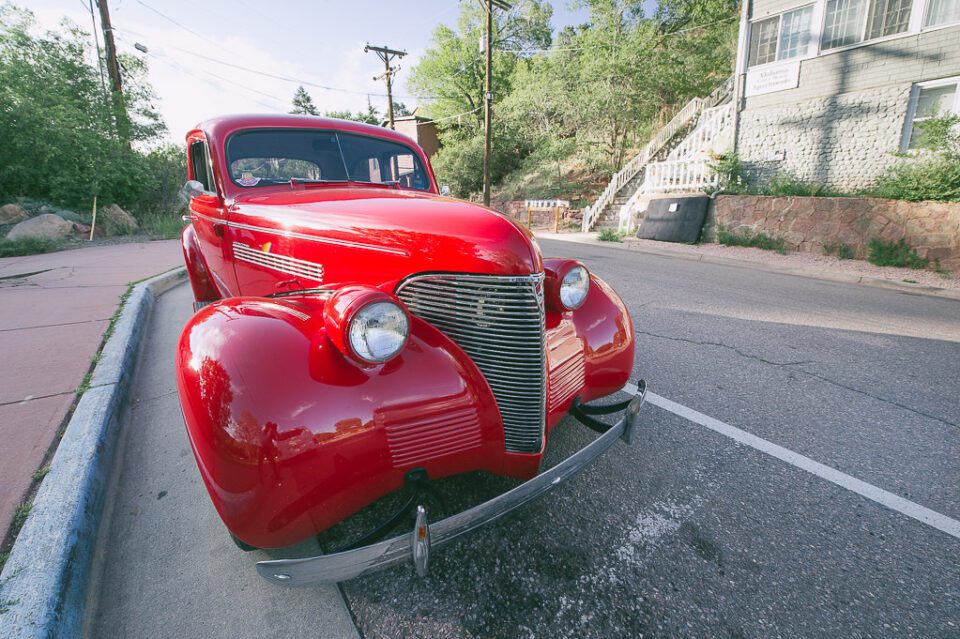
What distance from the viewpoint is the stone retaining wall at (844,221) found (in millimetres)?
7219

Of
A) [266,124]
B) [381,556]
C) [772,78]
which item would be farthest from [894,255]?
[381,556]

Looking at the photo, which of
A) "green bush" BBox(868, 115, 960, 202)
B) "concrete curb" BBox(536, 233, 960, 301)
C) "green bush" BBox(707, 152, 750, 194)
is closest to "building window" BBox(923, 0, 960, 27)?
"green bush" BBox(868, 115, 960, 202)

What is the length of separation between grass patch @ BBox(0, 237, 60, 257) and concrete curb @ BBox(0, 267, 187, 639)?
903 centimetres

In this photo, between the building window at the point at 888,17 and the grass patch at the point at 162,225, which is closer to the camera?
the building window at the point at 888,17

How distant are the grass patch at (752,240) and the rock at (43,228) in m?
15.5

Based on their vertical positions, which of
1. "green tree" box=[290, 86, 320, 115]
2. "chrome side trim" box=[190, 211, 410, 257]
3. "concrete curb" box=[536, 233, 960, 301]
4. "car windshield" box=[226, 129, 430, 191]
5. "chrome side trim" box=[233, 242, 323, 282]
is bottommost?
"concrete curb" box=[536, 233, 960, 301]

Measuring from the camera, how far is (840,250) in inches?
329

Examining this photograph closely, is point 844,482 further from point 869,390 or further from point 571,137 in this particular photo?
point 571,137

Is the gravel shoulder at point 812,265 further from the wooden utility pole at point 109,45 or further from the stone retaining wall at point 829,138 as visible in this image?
the wooden utility pole at point 109,45

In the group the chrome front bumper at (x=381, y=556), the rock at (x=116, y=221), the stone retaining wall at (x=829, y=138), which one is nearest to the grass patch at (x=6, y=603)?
the chrome front bumper at (x=381, y=556)

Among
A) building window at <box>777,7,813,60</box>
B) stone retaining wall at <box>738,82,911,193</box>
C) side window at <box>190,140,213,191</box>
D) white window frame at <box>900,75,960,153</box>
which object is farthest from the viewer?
building window at <box>777,7,813,60</box>

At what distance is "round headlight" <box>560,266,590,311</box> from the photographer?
197 cm

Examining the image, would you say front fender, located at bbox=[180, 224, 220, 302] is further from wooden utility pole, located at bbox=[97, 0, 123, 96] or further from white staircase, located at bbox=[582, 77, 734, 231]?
wooden utility pole, located at bbox=[97, 0, 123, 96]

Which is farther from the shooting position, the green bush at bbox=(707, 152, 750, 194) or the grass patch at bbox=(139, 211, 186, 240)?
the grass patch at bbox=(139, 211, 186, 240)
